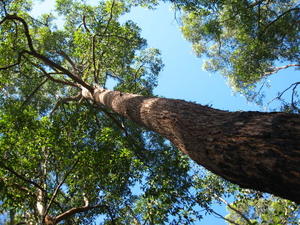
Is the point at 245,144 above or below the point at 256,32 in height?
below

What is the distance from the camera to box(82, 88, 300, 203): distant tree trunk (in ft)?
4.94

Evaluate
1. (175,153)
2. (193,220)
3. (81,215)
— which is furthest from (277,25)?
(81,215)

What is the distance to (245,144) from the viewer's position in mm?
1831

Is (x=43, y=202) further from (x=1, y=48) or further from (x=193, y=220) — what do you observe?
(x=1, y=48)

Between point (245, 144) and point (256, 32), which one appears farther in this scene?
point (256, 32)

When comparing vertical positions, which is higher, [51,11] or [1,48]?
[51,11]

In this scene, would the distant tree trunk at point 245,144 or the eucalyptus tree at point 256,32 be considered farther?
the eucalyptus tree at point 256,32

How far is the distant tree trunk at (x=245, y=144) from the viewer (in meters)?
1.51

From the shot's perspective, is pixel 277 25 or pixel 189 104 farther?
pixel 277 25

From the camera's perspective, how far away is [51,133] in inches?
212

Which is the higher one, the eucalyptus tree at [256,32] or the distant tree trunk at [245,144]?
the eucalyptus tree at [256,32]

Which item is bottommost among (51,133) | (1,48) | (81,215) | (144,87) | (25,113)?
(81,215)

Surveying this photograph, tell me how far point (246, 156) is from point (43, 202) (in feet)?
16.4

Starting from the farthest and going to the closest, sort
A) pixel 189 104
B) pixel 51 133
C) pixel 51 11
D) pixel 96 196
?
1. pixel 51 11
2. pixel 96 196
3. pixel 51 133
4. pixel 189 104
